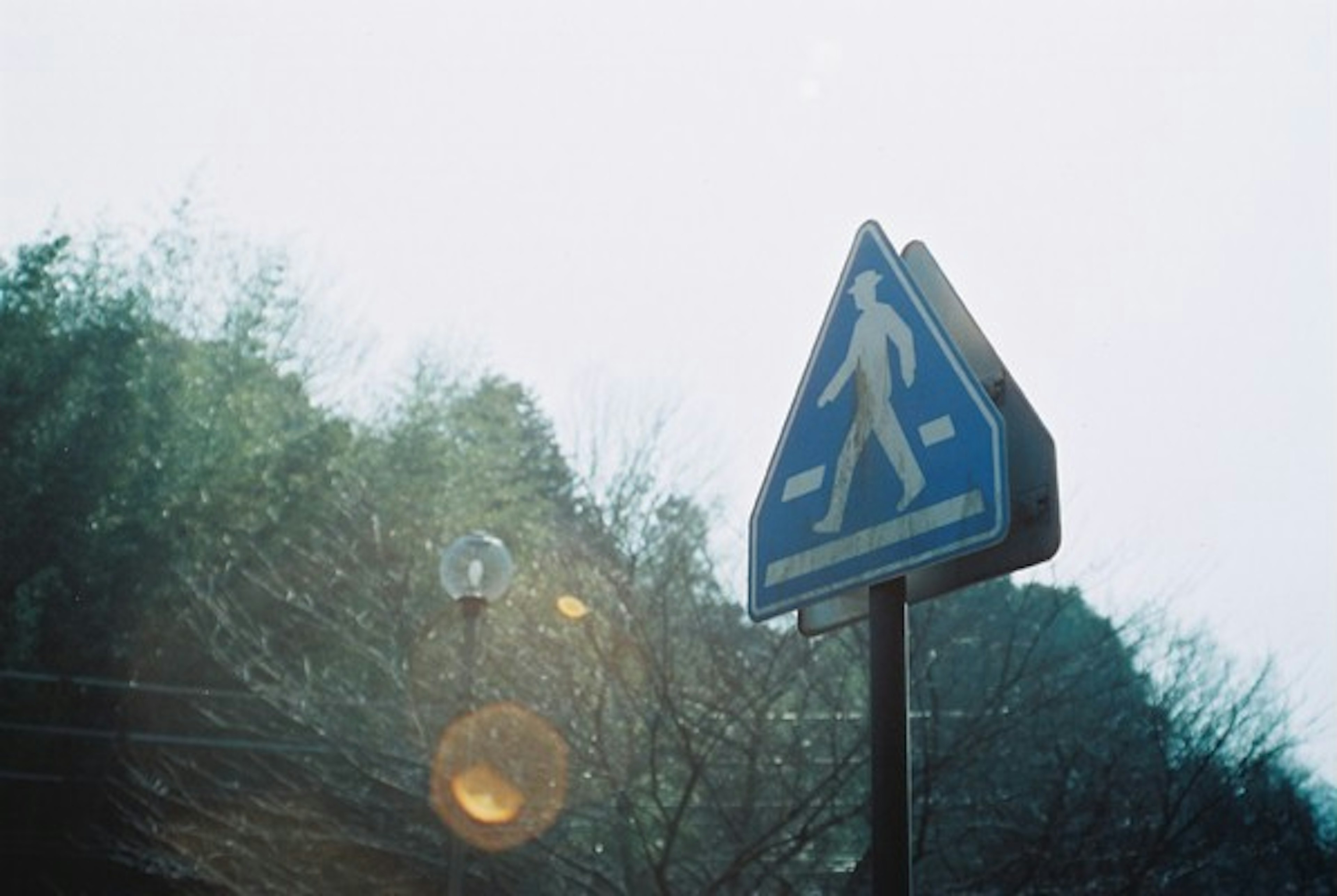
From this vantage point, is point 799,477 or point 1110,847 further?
point 1110,847

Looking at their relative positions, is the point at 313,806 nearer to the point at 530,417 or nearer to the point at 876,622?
the point at 876,622

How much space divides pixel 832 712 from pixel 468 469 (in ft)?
35.2

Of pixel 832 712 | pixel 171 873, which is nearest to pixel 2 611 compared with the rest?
pixel 171 873

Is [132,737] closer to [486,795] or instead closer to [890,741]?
[486,795]

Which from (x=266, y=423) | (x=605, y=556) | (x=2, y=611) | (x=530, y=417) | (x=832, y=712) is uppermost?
(x=530, y=417)

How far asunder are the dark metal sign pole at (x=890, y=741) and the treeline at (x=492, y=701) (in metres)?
6.24

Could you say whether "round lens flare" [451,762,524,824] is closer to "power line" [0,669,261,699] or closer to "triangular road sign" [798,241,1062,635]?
"power line" [0,669,261,699]

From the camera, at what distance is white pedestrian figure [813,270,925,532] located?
2549 millimetres

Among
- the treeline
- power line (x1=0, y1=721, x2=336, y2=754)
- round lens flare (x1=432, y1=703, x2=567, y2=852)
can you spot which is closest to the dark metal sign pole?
the treeline

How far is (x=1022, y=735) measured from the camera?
→ 10.9 m

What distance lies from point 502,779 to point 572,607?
1511 mm

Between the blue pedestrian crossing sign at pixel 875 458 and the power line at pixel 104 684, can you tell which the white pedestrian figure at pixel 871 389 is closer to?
the blue pedestrian crossing sign at pixel 875 458

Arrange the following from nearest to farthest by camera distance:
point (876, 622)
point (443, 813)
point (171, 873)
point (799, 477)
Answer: point (876, 622) → point (799, 477) → point (443, 813) → point (171, 873)

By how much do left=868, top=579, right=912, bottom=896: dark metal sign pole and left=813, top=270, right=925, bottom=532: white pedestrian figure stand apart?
0.20 m
